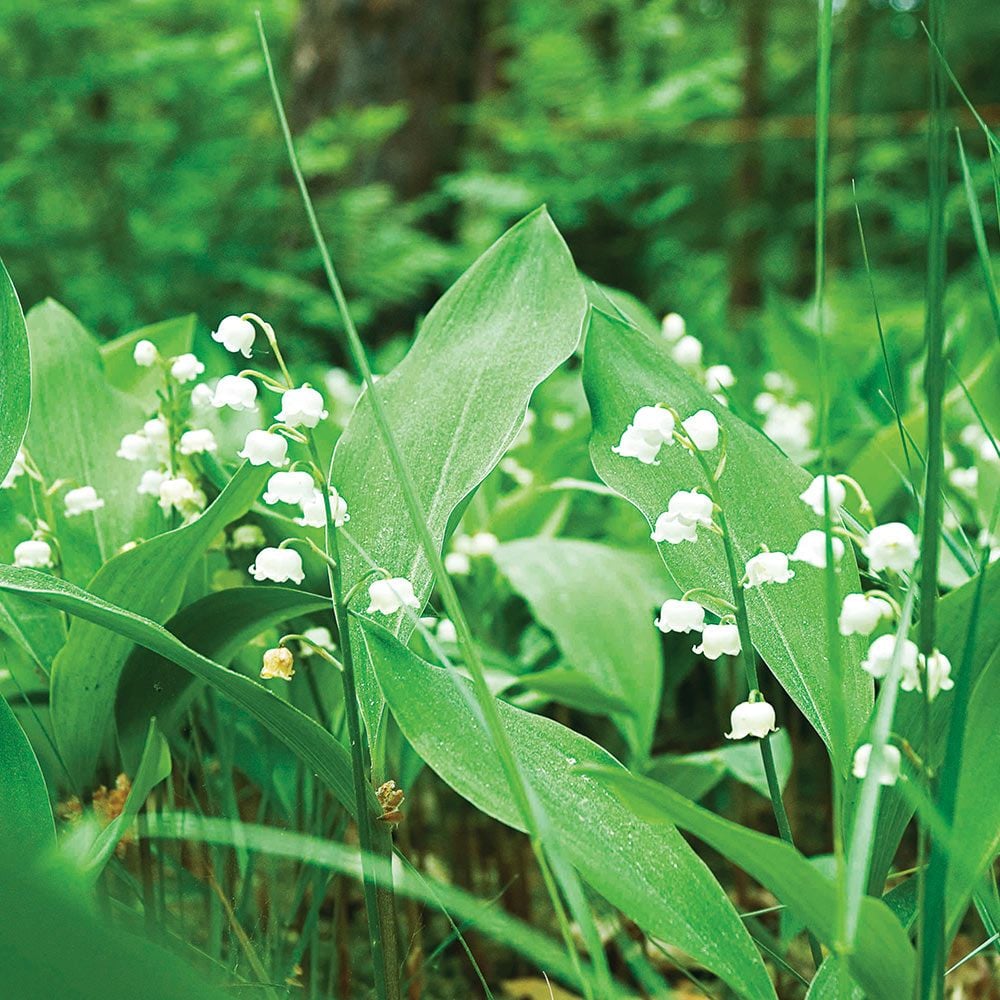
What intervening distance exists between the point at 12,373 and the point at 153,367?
0.36 meters

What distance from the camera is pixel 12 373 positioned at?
2.31 feet

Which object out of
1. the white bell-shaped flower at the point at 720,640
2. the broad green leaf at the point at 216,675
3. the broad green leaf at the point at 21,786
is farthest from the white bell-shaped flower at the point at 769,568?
the broad green leaf at the point at 21,786

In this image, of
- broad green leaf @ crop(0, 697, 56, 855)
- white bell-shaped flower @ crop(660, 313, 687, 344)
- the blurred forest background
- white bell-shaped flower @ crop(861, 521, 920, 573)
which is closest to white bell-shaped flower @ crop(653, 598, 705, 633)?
white bell-shaped flower @ crop(861, 521, 920, 573)

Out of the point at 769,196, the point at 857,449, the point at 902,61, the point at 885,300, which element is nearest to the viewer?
the point at 857,449

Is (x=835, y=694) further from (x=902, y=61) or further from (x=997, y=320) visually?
(x=902, y=61)

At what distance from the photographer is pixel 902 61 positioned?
630 centimetres

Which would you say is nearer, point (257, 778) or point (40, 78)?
point (257, 778)

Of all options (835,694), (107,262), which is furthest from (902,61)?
(835,694)

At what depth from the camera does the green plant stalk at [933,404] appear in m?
0.43

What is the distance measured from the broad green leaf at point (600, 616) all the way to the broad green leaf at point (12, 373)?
1.46 feet

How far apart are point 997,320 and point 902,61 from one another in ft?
22.1

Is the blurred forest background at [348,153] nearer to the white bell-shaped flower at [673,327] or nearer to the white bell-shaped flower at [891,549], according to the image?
the white bell-shaped flower at [673,327]

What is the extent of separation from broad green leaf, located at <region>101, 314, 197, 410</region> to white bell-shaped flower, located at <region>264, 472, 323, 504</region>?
0.51m

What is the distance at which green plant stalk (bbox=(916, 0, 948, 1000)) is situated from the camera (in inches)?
16.8
